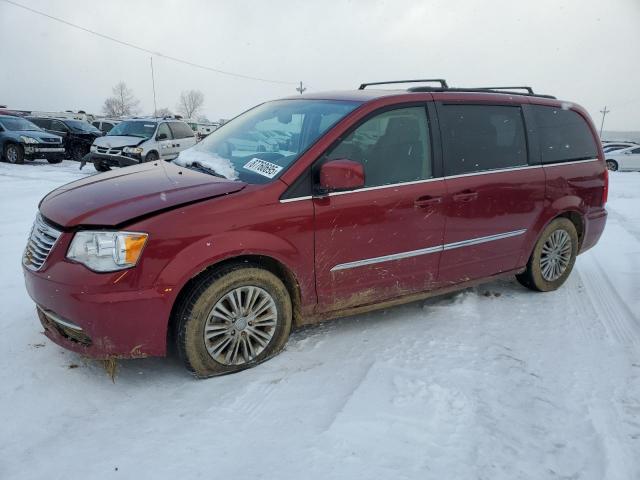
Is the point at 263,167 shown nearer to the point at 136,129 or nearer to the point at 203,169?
the point at 203,169

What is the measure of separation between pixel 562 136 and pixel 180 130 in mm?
12631

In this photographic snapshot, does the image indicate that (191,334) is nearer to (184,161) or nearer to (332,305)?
(332,305)

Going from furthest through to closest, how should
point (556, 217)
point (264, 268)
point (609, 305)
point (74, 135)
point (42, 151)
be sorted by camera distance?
1. point (74, 135)
2. point (42, 151)
3. point (556, 217)
4. point (609, 305)
5. point (264, 268)

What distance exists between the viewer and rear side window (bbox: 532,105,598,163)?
4402mm

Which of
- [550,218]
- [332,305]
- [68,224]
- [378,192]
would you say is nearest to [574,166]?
[550,218]

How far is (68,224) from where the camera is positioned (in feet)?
8.90

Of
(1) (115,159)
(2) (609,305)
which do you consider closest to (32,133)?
(1) (115,159)

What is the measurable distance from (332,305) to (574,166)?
9.28ft

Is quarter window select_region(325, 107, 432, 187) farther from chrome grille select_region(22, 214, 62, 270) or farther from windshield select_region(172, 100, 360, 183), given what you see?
chrome grille select_region(22, 214, 62, 270)

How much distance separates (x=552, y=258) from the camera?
15.2 ft

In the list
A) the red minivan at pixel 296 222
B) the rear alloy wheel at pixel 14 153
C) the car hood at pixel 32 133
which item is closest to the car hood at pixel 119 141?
the car hood at pixel 32 133

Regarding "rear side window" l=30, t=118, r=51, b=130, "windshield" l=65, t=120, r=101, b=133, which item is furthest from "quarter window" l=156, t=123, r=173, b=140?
"rear side window" l=30, t=118, r=51, b=130

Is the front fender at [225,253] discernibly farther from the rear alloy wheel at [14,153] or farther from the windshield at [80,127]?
the windshield at [80,127]

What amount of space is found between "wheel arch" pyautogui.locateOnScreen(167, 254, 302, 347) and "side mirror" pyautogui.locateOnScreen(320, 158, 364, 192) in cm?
58
